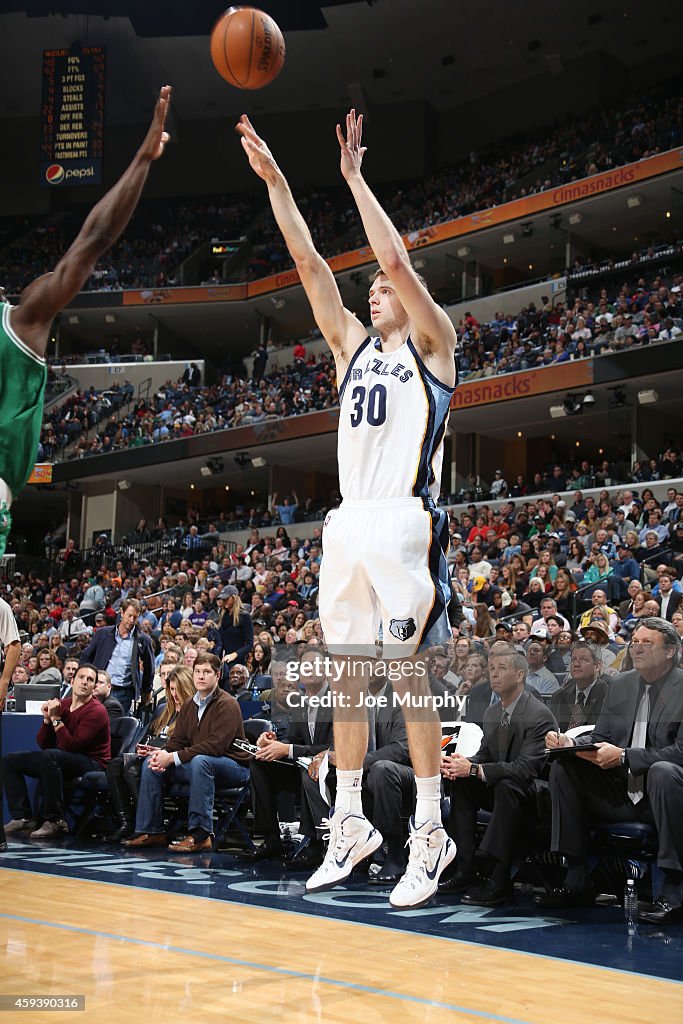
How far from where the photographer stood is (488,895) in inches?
217

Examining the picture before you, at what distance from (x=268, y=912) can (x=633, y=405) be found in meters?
21.0

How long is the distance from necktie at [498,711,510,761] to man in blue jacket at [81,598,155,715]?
245 inches

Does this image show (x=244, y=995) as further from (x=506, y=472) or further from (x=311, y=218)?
(x=311, y=218)

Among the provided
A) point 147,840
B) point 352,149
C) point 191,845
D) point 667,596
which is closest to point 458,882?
point 191,845

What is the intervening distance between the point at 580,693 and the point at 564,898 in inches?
62.8

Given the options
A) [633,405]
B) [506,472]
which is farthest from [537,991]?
[506,472]

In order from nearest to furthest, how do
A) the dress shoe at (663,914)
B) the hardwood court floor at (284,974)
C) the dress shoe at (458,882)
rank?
1. the hardwood court floor at (284,974)
2. the dress shoe at (663,914)
3. the dress shoe at (458,882)

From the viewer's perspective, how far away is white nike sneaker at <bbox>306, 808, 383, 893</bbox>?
3662mm

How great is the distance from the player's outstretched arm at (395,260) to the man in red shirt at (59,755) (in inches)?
223

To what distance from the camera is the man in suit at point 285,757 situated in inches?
270

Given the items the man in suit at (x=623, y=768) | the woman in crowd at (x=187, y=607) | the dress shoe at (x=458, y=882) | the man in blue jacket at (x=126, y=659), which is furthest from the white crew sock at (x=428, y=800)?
the woman in crowd at (x=187, y=607)

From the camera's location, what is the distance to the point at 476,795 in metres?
6.12

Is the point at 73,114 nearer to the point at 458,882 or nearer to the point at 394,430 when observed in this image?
the point at 458,882

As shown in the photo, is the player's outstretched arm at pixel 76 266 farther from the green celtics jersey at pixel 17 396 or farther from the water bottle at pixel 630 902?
the water bottle at pixel 630 902
